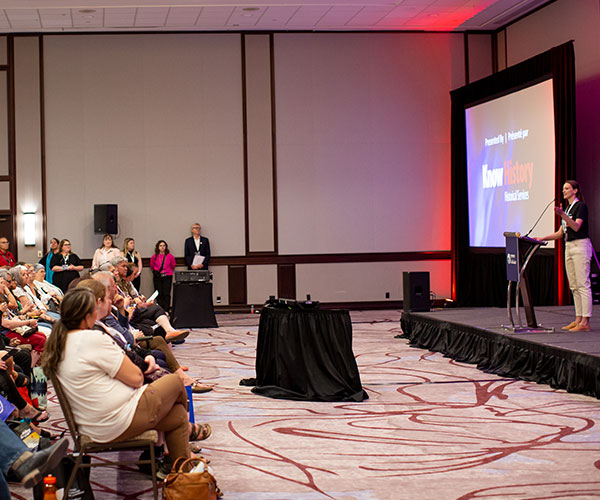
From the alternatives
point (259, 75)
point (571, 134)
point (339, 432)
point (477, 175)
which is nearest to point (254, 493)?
point (339, 432)

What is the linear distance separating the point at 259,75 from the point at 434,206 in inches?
154

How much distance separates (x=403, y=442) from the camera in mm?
4816

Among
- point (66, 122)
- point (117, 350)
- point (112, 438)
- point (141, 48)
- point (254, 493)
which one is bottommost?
point (254, 493)

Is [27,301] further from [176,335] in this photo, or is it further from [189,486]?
[189,486]

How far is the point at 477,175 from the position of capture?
13336 mm

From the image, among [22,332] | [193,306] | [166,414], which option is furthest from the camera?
[193,306]

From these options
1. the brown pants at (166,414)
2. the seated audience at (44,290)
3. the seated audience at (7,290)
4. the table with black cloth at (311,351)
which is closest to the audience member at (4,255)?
the seated audience at (44,290)

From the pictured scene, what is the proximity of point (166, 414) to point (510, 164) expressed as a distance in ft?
30.6

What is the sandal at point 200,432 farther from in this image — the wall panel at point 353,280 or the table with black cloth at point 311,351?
the wall panel at point 353,280

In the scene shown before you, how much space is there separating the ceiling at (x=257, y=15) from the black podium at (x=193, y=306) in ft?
14.3

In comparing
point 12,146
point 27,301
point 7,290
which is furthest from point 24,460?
point 12,146

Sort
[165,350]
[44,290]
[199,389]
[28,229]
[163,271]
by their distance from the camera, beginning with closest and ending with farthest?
1. [165,350]
2. [199,389]
3. [44,290]
4. [163,271]
5. [28,229]

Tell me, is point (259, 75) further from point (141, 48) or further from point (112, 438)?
point (112, 438)

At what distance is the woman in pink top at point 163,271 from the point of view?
44.9 ft
